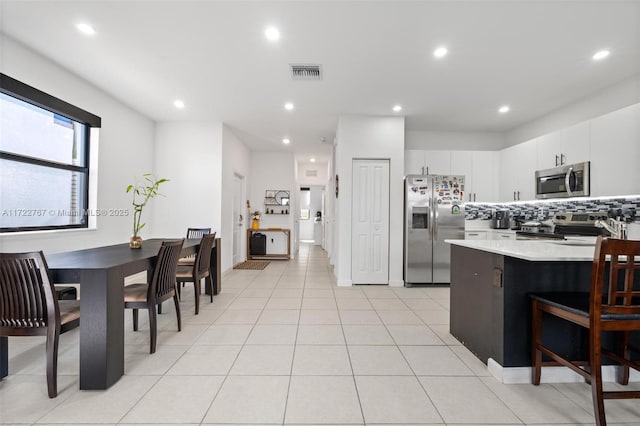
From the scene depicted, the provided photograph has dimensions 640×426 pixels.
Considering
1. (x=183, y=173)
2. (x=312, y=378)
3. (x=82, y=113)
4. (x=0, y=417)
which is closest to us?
(x=0, y=417)

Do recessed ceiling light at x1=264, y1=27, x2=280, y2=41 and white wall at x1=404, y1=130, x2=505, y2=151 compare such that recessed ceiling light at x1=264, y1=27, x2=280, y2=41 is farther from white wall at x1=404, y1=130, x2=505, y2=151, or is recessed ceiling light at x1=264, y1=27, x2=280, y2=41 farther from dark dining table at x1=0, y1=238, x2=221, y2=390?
white wall at x1=404, y1=130, x2=505, y2=151

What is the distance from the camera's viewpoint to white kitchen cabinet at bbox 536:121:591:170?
371cm

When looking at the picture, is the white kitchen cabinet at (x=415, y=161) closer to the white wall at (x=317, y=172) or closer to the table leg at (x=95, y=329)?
the table leg at (x=95, y=329)

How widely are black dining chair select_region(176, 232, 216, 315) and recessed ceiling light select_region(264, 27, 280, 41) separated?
2300mm

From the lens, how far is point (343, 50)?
9.80 ft

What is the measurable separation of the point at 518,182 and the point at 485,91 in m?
1.81

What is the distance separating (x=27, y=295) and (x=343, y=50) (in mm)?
3202

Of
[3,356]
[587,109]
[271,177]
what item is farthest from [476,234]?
[3,356]

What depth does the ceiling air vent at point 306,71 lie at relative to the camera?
330 cm

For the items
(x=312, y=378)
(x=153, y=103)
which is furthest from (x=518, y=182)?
(x=153, y=103)

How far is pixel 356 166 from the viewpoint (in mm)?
4887

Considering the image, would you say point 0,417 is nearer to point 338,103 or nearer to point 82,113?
point 82,113

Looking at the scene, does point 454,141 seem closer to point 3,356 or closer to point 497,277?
point 497,277

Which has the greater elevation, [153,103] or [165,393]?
[153,103]
